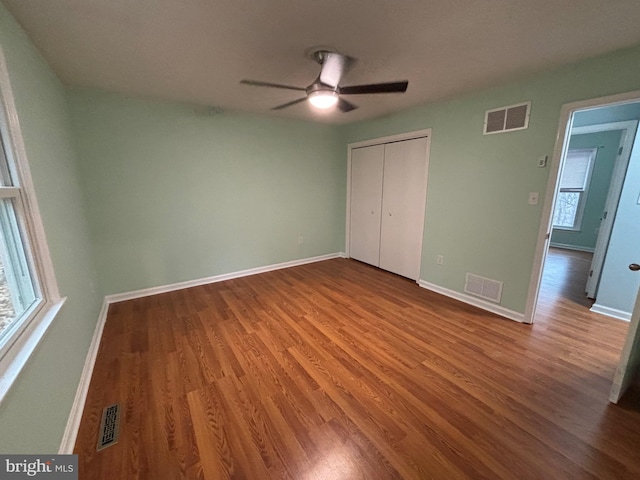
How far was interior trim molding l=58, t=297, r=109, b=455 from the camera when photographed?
1.32 meters

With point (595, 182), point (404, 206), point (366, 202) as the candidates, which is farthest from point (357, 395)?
point (595, 182)

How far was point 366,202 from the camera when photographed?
14.0 ft

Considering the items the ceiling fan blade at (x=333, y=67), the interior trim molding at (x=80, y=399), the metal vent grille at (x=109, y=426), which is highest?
the ceiling fan blade at (x=333, y=67)

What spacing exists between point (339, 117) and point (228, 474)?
13.0 ft

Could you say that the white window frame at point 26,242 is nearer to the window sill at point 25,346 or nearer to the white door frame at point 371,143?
the window sill at point 25,346

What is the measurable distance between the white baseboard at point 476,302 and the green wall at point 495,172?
0.20 feet

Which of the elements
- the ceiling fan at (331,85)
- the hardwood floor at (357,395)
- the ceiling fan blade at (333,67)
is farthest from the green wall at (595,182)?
the ceiling fan blade at (333,67)

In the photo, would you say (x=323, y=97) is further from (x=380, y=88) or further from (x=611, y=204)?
(x=611, y=204)

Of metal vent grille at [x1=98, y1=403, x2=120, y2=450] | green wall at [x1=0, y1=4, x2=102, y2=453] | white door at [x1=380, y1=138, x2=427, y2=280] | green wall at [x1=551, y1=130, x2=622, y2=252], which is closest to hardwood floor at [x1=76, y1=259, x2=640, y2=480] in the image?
metal vent grille at [x1=98, y1=403, x2=120, y2=450]

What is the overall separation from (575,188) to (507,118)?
4604 millimetres

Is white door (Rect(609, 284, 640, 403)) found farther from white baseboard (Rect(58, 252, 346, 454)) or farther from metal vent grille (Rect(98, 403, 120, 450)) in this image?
white baseboard (Rect(58, 252, 346, 454))

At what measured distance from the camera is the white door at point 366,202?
4.02 meters

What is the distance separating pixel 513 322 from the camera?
2.56 m

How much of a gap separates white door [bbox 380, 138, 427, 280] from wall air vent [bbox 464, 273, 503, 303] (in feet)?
2.25
